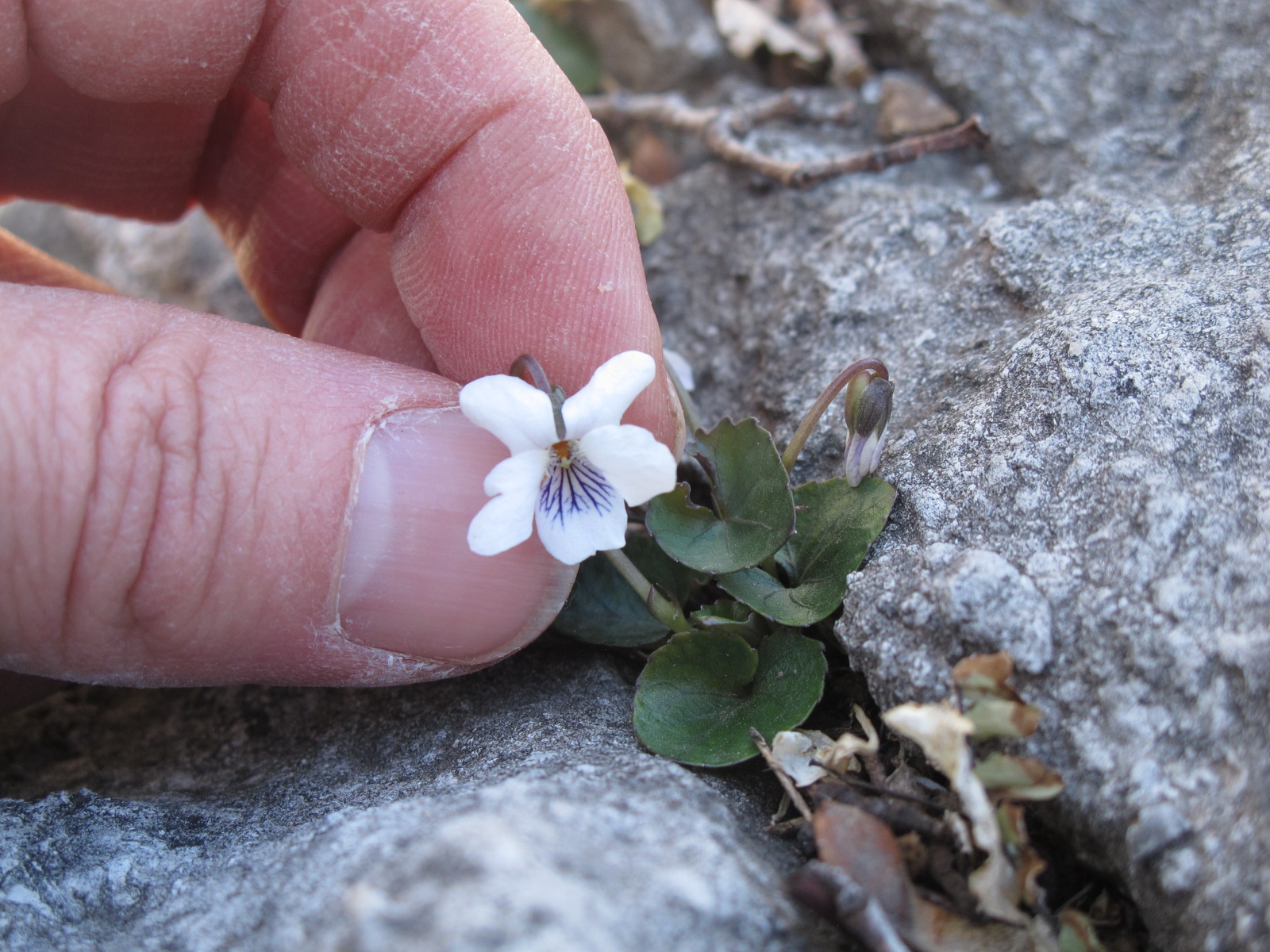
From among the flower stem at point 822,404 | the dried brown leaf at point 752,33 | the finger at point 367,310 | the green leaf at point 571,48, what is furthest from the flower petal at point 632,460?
the green leaf at point 571,48

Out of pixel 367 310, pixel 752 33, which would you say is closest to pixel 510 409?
pixel 367 310

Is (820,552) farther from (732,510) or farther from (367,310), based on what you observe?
(367,310)

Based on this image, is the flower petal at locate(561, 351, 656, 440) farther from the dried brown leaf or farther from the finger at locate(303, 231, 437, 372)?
the dried brown leaf

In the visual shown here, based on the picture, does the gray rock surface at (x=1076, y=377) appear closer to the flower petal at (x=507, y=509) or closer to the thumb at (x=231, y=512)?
the flower petal at (x=507, y=509)

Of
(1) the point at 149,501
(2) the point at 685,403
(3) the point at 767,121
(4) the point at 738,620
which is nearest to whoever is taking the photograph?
(1) the point at 149,501

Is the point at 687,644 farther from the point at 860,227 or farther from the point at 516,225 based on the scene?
the point at 860,227

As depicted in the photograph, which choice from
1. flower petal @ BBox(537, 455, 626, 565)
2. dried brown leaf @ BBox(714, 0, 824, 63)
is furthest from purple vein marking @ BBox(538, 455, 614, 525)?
dried brown leaf @ BBox(714, 0, 824, 63)
